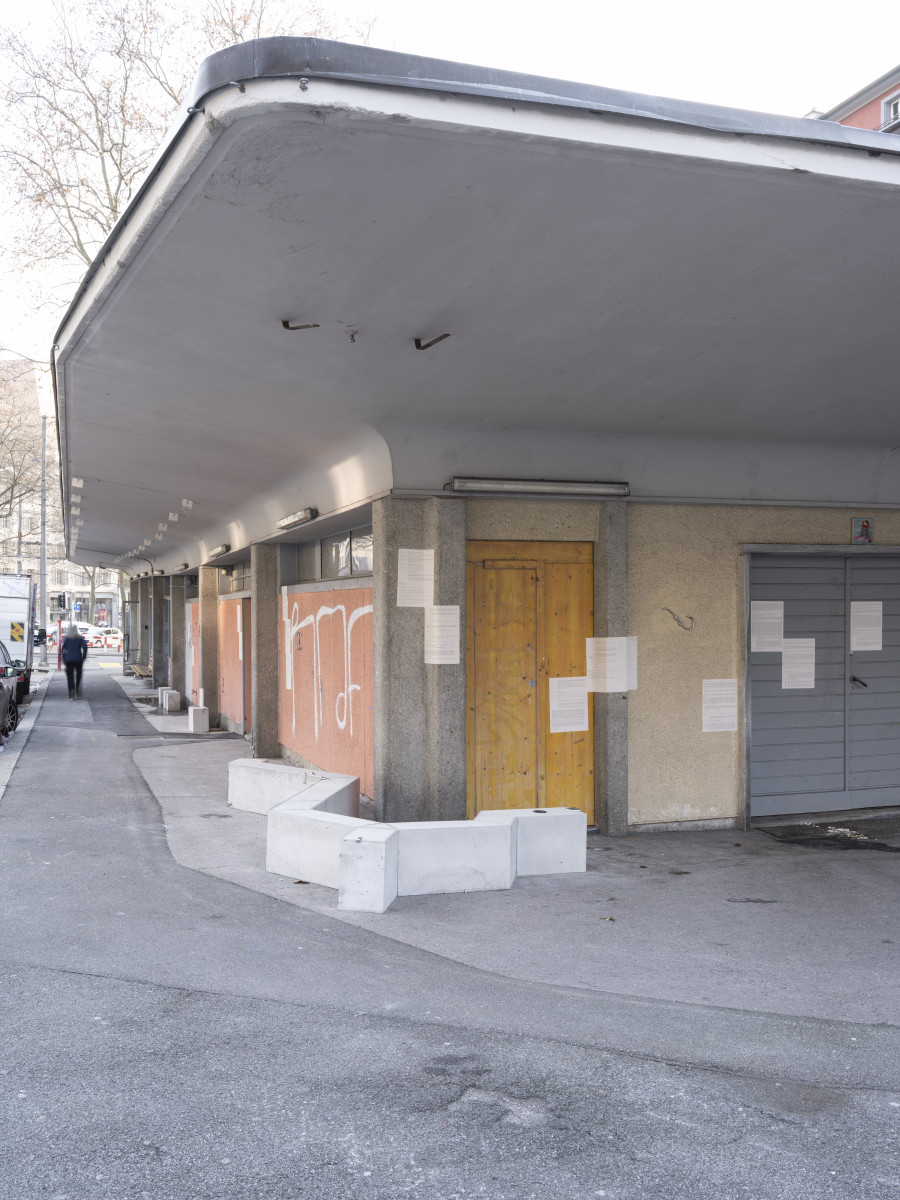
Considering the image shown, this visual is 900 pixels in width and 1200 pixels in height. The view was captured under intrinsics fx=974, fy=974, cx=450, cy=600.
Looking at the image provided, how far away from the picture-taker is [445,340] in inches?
235

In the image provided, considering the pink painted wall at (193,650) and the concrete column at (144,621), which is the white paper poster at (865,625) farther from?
the concrete column at (144,621)

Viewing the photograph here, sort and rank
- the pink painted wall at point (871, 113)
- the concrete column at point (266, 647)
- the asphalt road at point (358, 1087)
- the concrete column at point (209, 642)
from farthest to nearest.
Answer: the pink painted wall at point (871, 113)
the concrete column at point (209, 642)
the concrete column at point (266, 647)
the asphalt road at point (358, 1087)

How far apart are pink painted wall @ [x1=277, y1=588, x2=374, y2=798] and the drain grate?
3.78 metres

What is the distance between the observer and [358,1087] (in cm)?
375

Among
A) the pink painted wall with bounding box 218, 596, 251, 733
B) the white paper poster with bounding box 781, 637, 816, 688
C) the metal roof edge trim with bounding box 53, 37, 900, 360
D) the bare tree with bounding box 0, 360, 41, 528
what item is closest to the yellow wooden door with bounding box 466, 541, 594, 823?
the white paper poster with bounding box 781, 637, 816, 688

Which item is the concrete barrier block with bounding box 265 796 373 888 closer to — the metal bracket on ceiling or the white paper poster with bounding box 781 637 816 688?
the metal bracket on ceiling

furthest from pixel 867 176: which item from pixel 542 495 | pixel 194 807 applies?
pixel 194 807

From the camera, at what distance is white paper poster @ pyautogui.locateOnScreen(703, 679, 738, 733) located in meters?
8.75

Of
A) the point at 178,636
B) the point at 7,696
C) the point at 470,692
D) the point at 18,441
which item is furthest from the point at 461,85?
the point at 18,441

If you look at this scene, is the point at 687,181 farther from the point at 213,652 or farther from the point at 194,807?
the point at 213,652

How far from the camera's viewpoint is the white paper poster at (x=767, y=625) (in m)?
9.04

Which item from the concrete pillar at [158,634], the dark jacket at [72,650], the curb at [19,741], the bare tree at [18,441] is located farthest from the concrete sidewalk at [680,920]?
the bare tree at [18,441]

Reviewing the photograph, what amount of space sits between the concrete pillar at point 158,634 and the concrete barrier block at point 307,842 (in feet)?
69.1

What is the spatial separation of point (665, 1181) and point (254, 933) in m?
3.09
